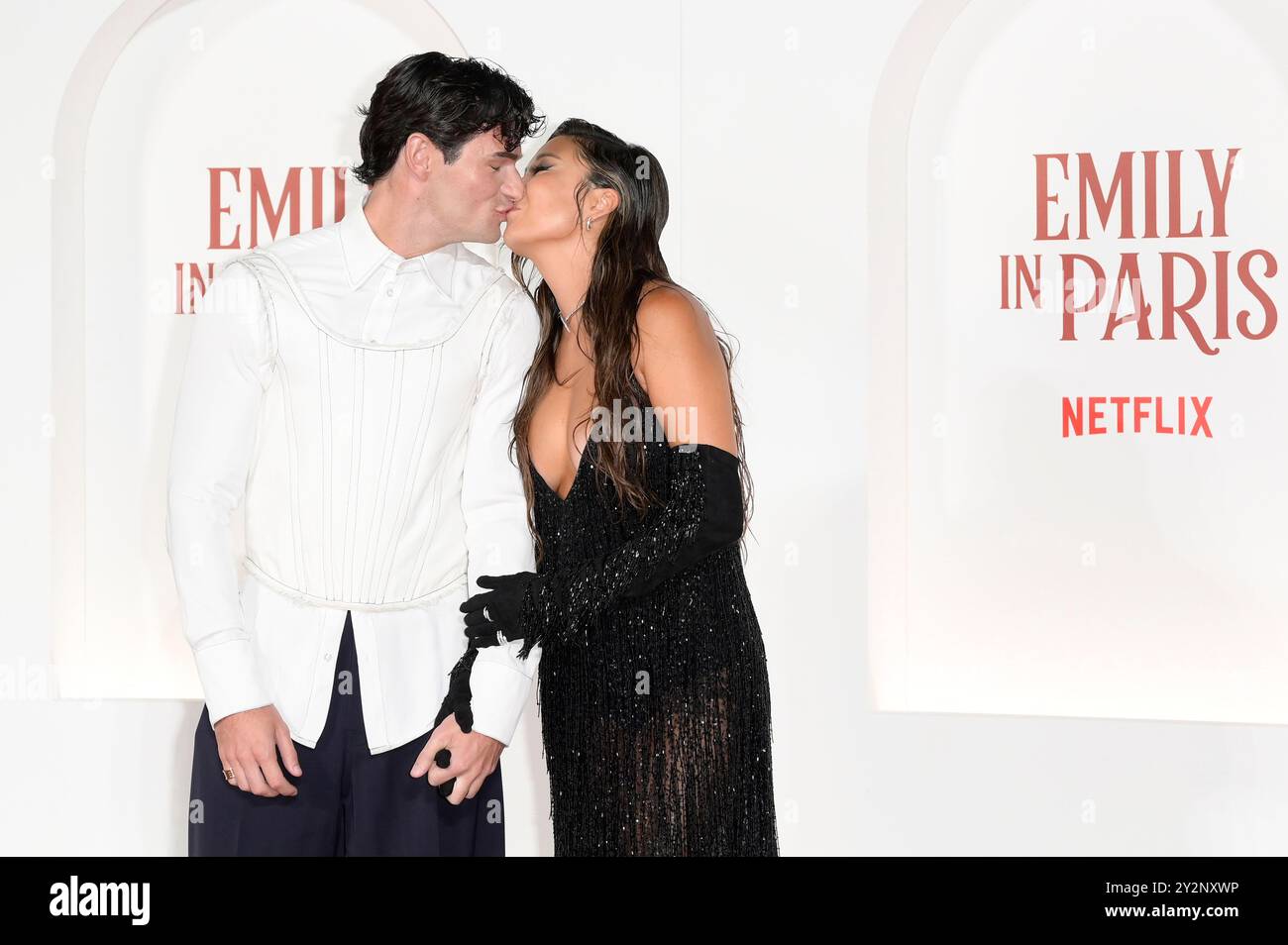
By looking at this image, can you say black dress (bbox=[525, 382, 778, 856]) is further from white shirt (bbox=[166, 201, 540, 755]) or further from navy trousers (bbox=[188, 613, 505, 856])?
navy trousers (bbox=[188, 613, 505, 856])

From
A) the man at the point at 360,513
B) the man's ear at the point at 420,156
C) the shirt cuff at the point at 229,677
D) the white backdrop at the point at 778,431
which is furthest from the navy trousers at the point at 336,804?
the white backdrop at the point at 778,431

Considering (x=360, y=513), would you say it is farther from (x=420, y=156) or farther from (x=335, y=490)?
(x=420, y=156)

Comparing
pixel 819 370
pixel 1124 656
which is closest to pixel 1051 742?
pixel 1124 656

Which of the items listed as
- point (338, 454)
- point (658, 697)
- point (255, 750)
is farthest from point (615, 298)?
point (255, 750)

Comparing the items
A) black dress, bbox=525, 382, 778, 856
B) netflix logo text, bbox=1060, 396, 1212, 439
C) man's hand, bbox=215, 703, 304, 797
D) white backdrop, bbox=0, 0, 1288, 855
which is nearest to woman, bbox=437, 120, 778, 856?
black dress, bbox=525, 382, 778, 856

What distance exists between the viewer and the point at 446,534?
1.85 m

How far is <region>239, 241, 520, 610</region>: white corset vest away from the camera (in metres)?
1.77

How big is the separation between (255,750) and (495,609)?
40 centimetres

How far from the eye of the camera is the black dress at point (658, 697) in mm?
1889

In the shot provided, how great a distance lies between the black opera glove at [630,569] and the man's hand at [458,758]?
0.45 feet

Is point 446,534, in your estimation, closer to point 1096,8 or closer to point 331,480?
point 331,480

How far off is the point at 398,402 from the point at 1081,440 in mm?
2080

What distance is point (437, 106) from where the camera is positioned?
5.95ft

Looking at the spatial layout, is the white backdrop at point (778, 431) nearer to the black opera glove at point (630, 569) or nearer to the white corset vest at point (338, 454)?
the black opera glove at point (630, 569)
